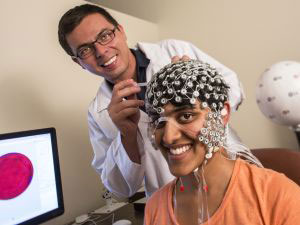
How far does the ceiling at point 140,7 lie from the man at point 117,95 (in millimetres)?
1322

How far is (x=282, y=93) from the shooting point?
158cm

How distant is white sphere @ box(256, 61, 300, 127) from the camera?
1.57 meters

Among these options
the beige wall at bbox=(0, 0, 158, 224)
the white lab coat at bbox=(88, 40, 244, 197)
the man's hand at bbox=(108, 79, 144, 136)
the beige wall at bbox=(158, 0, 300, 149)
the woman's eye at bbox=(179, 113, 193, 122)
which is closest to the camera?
the woman's eye at bbox=(179, 113, 193, 122)

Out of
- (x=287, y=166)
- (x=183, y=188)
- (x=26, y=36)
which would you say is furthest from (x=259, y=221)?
(x=26, y=36)

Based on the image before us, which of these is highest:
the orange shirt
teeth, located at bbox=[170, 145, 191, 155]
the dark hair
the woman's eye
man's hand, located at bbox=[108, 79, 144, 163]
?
the dark hair

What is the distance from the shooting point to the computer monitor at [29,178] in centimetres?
118

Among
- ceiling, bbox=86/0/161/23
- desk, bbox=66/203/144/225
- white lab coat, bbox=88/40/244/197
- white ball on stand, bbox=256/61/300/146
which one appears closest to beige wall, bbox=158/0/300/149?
ceiling, bbox=86/0/161/23

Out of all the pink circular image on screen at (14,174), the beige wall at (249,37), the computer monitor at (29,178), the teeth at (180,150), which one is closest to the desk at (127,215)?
the computer monitor at (29,178)

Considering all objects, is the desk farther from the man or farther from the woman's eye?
the woman's eye

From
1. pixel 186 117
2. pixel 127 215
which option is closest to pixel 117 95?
pixel 186 117

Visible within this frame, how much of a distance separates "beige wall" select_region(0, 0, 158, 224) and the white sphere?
1063 millimetres

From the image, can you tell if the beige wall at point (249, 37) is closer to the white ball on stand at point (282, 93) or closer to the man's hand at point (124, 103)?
the white ball on stand at point (282, 93)

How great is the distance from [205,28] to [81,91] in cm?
115

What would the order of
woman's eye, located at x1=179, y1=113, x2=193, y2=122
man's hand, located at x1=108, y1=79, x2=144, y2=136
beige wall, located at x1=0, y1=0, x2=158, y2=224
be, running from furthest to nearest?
beige wall, located at x1=0, y1=0, x2=158, y2=224 → man's hand, located at x1=108, y1=79, x2=144, y2=136 → woman's eye, located at x1=179, y1=113, x2=193, y2=122
